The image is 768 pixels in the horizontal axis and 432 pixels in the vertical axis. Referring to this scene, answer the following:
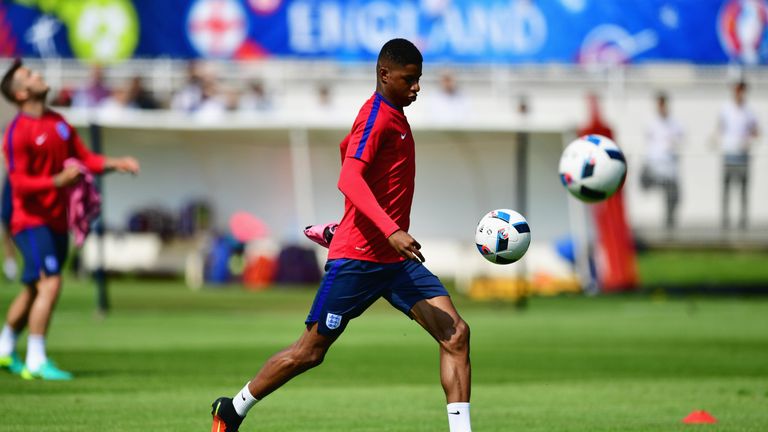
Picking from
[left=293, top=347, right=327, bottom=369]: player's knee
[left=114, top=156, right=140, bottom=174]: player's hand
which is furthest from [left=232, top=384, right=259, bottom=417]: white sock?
[left=114, top=156, right=140, bottom=174]: player's hand

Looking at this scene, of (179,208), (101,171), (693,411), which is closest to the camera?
(693,411)

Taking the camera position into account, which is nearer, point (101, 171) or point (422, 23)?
point (101, 171)

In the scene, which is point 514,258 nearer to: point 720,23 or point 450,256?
point 450,256

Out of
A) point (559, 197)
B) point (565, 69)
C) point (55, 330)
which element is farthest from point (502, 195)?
point (55, 330)

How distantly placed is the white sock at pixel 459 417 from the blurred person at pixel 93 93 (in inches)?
885

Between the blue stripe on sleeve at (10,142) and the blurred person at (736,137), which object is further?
the blurred person at (736,137)

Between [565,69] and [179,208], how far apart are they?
405 inches

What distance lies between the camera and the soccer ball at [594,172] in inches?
426

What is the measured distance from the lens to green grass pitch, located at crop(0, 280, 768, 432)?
33.5ft

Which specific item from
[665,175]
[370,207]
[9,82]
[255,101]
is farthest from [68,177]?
[255,101]

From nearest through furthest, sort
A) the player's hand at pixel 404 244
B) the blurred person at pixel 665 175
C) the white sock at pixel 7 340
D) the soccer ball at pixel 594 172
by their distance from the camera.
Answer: the player's hand at pixel 404 244 → the soccer ball at pixel 594 172 → the white sock at pixel 7 340 → the blurred person at pixel 665 175

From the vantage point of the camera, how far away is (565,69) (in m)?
33.1

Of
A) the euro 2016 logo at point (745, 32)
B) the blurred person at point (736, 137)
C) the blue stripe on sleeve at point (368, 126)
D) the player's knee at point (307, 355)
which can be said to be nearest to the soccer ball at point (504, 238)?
the blue stripe on sleeve at point (368, 126)

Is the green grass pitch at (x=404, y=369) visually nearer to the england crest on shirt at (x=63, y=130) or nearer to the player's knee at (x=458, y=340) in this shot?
the player's knee at (x=458, y=340)
